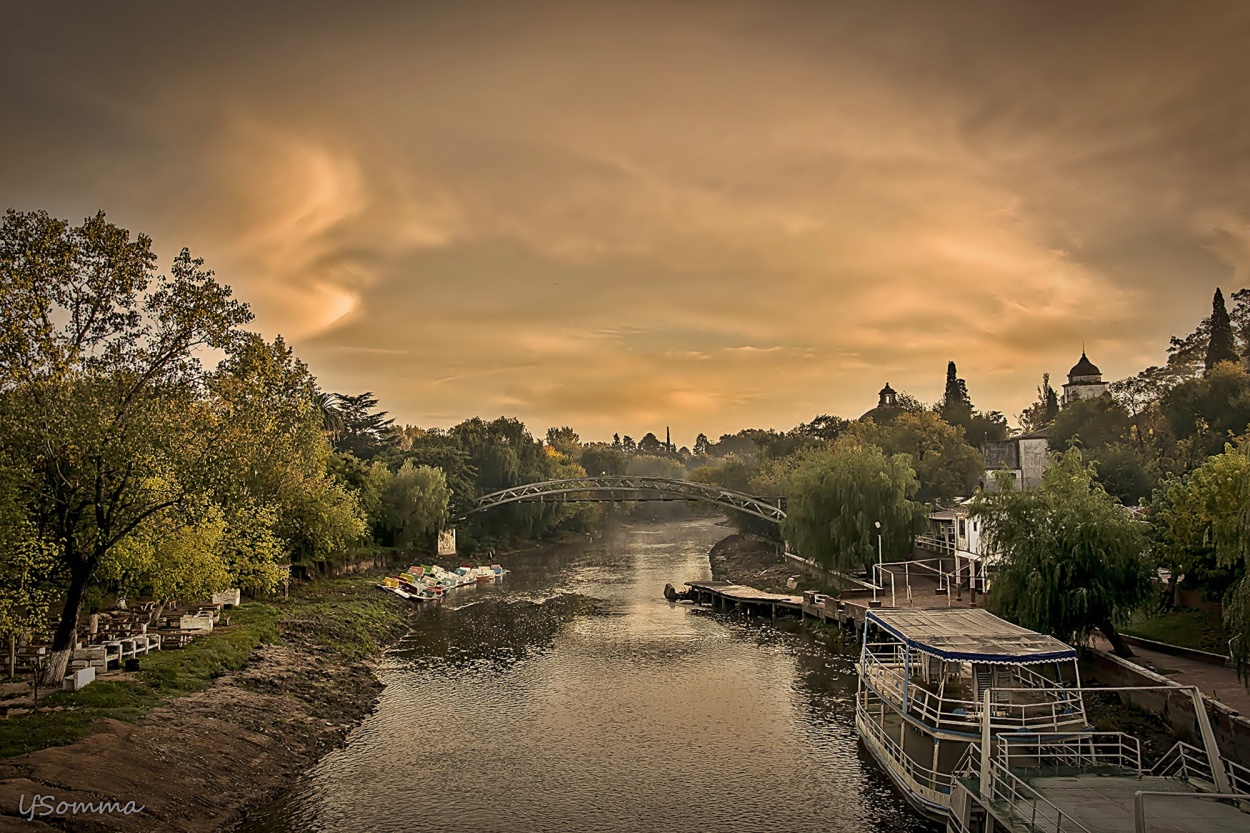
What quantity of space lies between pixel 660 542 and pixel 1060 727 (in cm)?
9294

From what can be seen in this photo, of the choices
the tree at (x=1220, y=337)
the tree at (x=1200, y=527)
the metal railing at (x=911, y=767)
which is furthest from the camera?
the tree at (x=1220, y=337)

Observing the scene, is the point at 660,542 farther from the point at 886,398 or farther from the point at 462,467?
the point at 886,398

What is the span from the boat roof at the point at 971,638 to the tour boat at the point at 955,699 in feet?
0.09

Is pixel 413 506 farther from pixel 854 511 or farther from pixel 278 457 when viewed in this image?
pixel 854 511

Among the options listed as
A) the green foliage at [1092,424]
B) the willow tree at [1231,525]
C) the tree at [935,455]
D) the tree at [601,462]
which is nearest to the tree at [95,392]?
the willow tree at [1231,525]

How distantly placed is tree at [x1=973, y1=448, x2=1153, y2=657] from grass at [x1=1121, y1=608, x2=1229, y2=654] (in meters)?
2.30

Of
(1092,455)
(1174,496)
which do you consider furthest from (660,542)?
(1174,496)

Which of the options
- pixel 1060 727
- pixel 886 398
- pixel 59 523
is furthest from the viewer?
pixel 886 398

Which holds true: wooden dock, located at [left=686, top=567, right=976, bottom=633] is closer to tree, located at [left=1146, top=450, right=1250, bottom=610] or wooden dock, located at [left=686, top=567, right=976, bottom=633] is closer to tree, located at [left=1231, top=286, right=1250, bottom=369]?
tree, located at [left=1146, top=450, right=1250, bottom=610]

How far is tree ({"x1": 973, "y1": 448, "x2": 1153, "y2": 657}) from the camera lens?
30391 millimetres

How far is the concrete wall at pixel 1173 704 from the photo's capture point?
21547 millimetres

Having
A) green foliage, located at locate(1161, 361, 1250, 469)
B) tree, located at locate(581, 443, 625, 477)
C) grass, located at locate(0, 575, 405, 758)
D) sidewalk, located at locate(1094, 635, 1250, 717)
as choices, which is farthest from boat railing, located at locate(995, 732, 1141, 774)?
tree, located at locate(581, 443, 625, 477)

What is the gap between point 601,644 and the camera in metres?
45.3

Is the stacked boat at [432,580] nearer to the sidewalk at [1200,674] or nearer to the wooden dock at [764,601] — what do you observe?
the wooden dock at [764,601]
